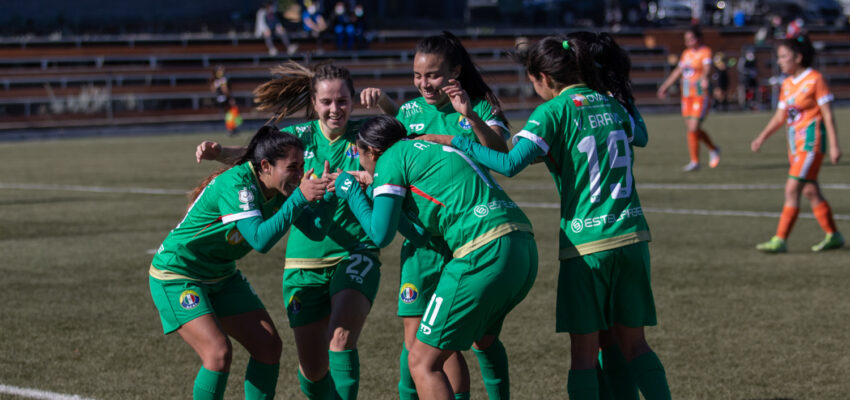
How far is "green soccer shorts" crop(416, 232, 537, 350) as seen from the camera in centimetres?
412

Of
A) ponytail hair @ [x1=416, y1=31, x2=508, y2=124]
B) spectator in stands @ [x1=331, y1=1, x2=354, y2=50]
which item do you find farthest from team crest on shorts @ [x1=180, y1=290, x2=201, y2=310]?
spectator in stands @ [x1=331, y1=1, x2=354, y2=50]

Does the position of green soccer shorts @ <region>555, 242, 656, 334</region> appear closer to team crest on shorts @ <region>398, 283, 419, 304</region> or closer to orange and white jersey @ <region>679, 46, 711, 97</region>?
team crest on shorts @ <region>398, 283, 419, 304</region>

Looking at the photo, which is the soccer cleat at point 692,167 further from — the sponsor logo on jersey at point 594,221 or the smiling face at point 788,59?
the sponsor logo on jersey at point 594,221

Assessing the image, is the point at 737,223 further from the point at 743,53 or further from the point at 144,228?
the point at 743,53

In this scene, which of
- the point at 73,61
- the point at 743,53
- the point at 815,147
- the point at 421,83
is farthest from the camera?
the point at 743,53

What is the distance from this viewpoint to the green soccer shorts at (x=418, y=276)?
4.73m

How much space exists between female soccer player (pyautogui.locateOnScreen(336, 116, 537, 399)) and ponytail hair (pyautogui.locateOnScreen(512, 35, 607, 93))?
62 cm

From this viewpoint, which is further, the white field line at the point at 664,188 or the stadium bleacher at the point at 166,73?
the stadium bleacher at the point at 166,73

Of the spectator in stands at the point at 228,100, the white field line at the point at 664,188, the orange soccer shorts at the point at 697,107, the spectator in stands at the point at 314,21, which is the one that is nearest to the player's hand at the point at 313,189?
the white field line at the point at 664,188

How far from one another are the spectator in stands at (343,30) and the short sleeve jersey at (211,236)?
118ft

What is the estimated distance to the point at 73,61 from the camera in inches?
1471

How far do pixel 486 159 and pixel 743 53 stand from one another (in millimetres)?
41491

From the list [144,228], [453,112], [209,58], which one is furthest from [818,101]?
[209,58]

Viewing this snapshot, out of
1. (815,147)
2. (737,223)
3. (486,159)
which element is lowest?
(737,223)
